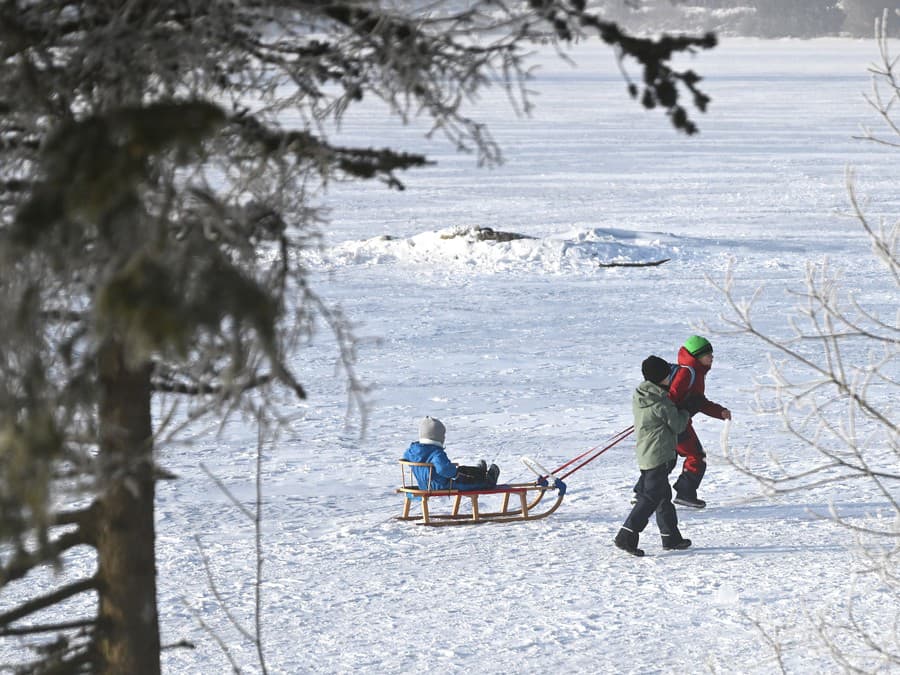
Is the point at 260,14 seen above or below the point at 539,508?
above

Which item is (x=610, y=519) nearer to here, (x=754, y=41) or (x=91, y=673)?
(x=91, y=673)

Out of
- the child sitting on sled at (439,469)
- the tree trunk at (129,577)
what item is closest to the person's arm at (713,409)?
the child sitting on sled at (439,469)

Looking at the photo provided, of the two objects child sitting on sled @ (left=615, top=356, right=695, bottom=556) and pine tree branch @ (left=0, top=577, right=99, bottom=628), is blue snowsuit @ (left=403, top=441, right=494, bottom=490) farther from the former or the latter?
pine tree branch @ (left=0, top=577, right=99, bottom=628)

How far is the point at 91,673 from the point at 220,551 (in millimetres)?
4904

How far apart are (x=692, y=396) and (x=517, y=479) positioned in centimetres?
164

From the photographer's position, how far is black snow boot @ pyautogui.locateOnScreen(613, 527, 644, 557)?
7.71m

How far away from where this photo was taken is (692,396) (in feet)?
27.0

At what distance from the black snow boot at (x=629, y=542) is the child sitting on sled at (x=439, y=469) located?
2.97 ft

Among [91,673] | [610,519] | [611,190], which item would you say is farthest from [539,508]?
[611,190]

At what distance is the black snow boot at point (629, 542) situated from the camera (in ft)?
25.3

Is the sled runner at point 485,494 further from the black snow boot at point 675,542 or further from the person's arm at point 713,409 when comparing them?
the black snow boot at point 675,542

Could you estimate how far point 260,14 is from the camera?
8.92ft

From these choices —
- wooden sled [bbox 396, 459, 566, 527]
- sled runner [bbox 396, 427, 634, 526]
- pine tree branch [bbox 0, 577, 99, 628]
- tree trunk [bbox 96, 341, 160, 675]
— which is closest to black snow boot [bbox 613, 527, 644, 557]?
sled runner [bbox 396, 427, 634, 526]

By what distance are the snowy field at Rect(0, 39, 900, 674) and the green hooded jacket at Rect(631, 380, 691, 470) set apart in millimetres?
296
